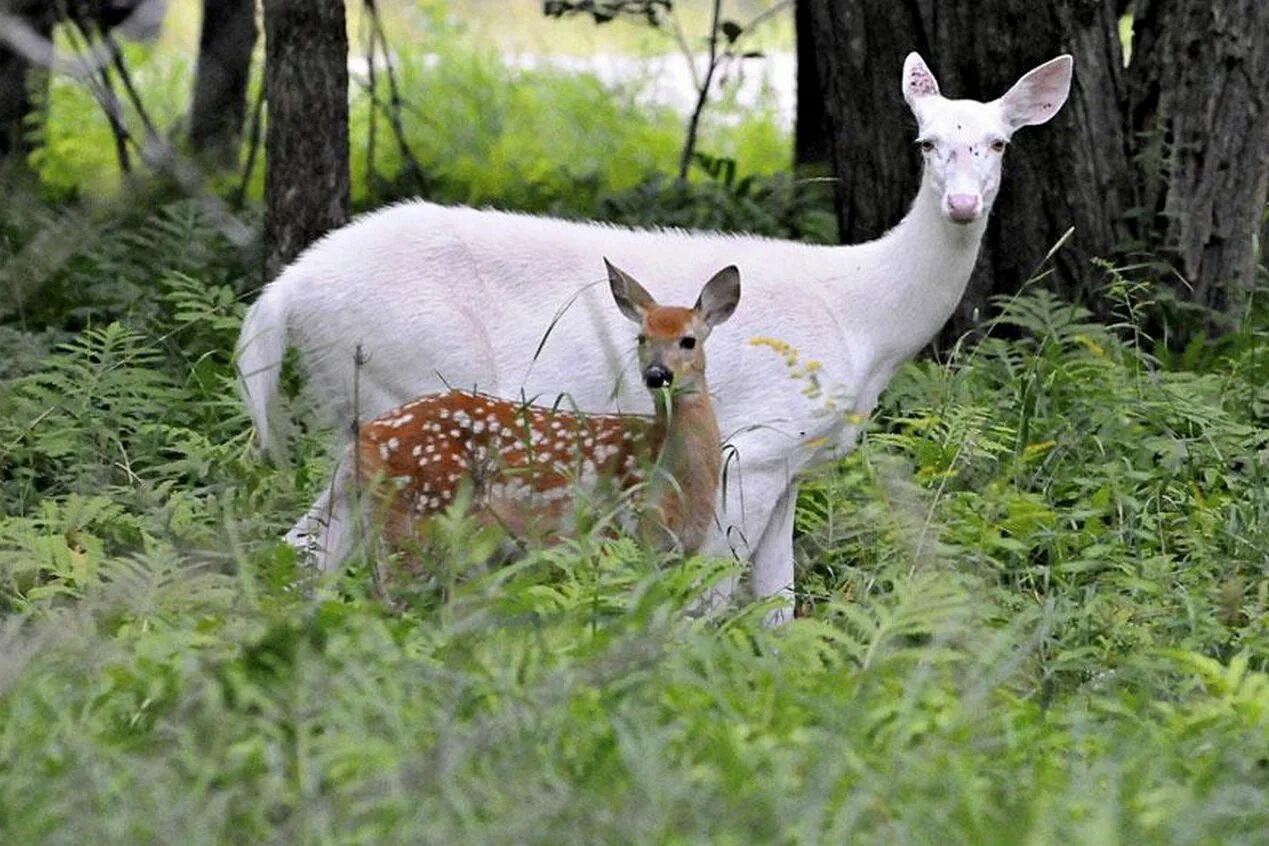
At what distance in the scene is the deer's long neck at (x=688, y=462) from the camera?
17.9 ft

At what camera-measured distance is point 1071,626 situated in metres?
5.18

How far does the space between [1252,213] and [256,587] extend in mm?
4525

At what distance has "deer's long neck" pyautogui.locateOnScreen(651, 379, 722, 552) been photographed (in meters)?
5.45

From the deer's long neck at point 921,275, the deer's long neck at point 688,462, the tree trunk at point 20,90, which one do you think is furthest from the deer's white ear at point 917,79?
the tree trunk at point 20,90

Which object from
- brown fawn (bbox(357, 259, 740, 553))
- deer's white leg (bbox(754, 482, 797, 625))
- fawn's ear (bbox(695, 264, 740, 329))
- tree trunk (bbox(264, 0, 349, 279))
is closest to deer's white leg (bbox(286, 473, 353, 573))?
brown fawn (bbox(357, 259, 740, 553))

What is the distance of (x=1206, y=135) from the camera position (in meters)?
7.88

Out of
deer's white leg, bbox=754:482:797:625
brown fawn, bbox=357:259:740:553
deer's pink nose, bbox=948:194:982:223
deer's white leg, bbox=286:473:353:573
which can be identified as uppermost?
deer's pink nose, bbox=948:194:982:223

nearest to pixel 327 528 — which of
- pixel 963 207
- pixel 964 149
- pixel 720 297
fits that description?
pixel 720 297

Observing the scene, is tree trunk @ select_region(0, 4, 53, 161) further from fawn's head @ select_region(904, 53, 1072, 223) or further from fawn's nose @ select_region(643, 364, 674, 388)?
fawn's nose @ select_region(643, 364, 674, 388)

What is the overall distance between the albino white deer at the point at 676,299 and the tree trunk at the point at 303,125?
1221mm

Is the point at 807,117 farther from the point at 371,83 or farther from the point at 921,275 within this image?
the point at 921,275

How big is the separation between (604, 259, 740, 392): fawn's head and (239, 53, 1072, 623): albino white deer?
0.53ft

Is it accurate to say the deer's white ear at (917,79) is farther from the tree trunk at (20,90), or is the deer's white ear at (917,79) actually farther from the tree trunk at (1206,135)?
the tree trunk at (20,90)

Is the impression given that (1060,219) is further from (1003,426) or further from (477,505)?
(477,505)
